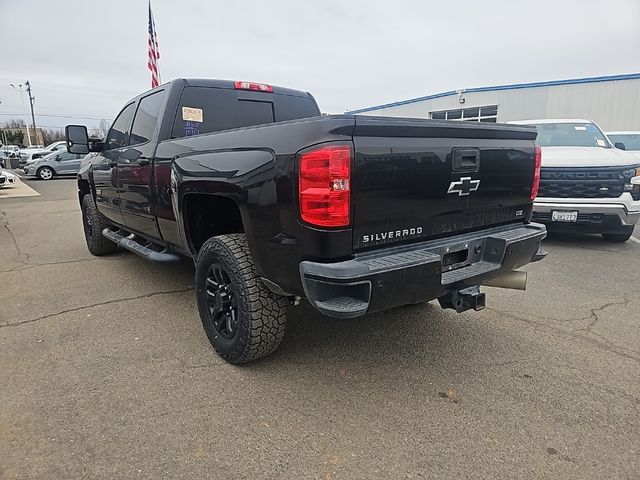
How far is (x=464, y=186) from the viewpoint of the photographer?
2652mm

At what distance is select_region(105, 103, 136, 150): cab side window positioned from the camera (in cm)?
455

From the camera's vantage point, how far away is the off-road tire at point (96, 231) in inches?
223

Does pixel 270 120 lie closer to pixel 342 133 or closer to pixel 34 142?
pixel 342 133

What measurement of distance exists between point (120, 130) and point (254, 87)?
164 centimetres

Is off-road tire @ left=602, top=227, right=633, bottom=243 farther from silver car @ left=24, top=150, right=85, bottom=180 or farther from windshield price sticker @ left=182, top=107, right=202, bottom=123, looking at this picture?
silver car @ left=24, top=150, right=85, bottom=180

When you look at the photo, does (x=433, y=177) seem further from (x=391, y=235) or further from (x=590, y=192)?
(x=590, y=192)

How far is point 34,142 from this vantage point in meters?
61.3

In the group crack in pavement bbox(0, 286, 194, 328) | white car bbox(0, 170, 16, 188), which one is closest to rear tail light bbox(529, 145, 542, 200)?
crack in pavement bbox(0, 286, 194, 328)

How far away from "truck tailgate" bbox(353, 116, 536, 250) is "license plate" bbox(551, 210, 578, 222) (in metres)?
3.67

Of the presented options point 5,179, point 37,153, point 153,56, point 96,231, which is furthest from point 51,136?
point 96,231

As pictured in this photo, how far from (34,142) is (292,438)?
7242cm

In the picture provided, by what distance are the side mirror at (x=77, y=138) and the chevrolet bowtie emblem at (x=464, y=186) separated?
4.22m

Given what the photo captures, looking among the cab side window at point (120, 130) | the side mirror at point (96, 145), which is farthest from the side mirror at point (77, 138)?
the cab side window at point (120, 130)

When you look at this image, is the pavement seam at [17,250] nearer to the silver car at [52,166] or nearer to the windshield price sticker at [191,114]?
the windshield price sticker at [191,114]
